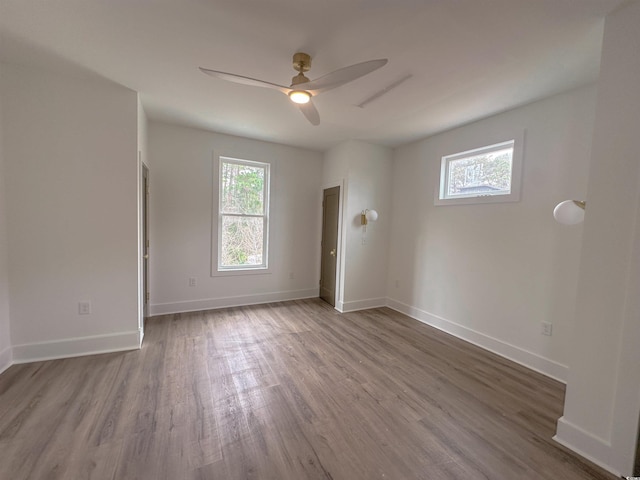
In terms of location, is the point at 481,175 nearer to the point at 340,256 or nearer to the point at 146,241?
the point at 340,256

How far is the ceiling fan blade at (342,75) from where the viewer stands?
1548 millimetres

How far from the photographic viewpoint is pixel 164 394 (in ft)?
6.73

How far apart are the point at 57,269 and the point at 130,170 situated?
1.14 m

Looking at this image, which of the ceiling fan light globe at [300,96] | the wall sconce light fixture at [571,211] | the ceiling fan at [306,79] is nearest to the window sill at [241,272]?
the ceiling fan at [306,79]

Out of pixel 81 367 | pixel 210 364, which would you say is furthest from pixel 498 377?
pixel 81 367

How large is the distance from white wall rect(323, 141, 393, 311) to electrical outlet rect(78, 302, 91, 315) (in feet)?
9.94

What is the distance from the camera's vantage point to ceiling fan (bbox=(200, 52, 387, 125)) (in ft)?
5.29

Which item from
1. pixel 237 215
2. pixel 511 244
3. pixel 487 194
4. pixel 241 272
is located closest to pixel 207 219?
pixel 237 215

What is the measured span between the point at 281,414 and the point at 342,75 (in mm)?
2343

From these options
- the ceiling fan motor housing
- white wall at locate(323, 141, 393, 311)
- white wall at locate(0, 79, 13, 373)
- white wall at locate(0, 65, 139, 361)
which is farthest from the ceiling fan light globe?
white wall at locate(0, 79, 13, 373)

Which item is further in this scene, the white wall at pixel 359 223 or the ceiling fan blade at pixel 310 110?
the white wall at pixel 359 223

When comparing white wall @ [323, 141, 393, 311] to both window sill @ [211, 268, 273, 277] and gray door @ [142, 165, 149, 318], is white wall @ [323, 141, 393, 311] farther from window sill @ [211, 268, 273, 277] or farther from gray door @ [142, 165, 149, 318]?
gray door @ [142, 165, 149, 318]

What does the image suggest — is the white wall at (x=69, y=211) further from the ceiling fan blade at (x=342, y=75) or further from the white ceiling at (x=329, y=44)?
the ceiling fan blade at (x=342, y=75)

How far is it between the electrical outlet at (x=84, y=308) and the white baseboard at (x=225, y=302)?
3.66ft
